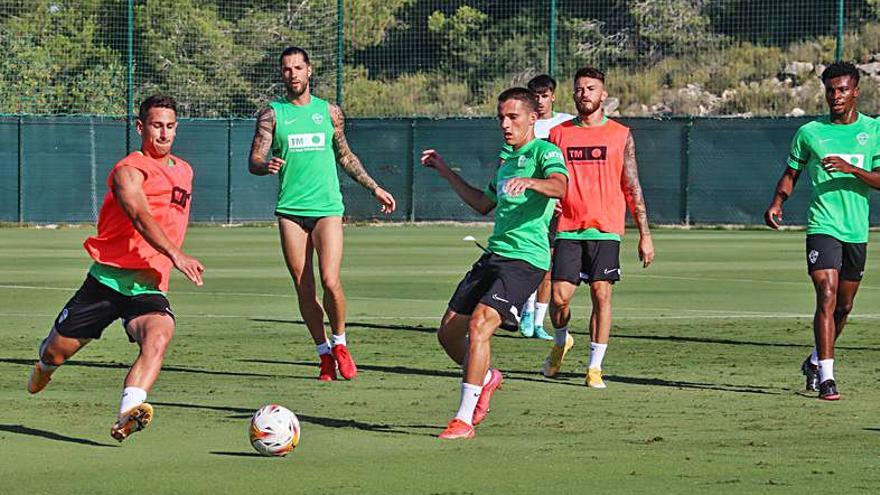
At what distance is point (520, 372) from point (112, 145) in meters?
23.9

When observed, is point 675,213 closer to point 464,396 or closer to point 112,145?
point 112,145

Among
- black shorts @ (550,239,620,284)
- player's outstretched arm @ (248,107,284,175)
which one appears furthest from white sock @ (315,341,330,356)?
black shorts @ (550,239,620,284)

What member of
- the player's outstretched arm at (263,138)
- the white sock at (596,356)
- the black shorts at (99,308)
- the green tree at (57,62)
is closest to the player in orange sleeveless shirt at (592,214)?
the white sock at (596,356)

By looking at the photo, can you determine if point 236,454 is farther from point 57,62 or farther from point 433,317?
point 57,62

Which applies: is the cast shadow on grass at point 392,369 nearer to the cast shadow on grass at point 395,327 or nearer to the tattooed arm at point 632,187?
the tattooed arm at point 632,187

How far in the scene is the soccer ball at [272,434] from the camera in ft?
28.4

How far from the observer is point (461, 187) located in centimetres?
1000

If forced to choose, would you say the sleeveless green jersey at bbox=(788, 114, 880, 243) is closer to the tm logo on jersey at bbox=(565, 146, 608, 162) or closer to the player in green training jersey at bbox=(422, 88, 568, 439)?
the tm logo on jersey at bbox=(565, 146, 608, 162)

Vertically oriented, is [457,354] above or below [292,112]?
below

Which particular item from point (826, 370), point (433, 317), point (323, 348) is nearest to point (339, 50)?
point (433, 317)

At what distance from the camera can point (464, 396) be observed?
31.0ft

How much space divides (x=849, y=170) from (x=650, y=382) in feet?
6.81

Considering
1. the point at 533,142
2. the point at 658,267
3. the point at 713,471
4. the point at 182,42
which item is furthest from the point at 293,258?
the point at 182,42

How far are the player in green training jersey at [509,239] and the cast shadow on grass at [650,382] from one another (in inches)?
81.3
